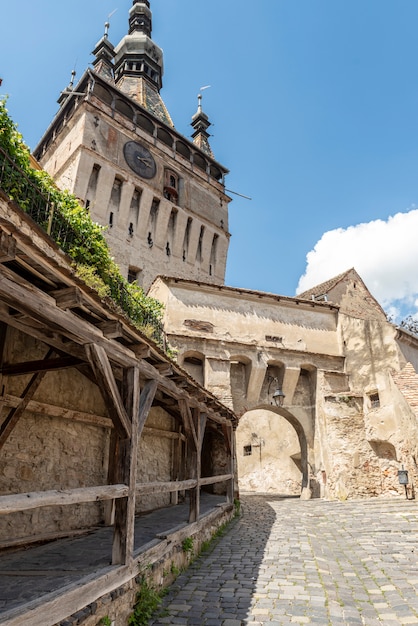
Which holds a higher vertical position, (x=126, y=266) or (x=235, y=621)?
(x=126, y=266)

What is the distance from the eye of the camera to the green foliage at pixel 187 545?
20.6 ft

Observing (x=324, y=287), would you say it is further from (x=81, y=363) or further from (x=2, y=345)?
(x=2, y=345)

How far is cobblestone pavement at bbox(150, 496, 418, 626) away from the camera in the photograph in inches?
175

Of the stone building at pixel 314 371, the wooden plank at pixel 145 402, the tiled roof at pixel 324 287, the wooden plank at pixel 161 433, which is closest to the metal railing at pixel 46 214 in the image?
the wooden plank at pixel 161 433

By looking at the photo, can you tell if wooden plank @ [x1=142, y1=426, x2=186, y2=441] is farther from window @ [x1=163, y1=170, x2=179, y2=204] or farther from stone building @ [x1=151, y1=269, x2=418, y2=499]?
window @ [x1=163, y1=170, x2=179, y2=204]

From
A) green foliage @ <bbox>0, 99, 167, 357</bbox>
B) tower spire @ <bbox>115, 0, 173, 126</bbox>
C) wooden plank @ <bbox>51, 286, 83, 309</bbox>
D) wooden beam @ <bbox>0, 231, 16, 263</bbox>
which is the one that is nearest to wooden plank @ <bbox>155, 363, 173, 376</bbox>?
green foliage @ <bbox>0, 99, 167, 357</bbox>

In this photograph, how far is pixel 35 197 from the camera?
276 inches

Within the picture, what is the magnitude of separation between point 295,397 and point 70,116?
18.7 m

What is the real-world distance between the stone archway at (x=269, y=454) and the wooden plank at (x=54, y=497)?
17.3 m

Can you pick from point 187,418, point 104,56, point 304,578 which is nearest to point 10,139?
point 187,418

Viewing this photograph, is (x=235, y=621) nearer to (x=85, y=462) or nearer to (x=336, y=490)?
(x=85, y=462)

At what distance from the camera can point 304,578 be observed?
224 inches

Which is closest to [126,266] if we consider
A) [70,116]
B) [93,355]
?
[70,116]

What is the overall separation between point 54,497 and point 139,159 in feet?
75.1
